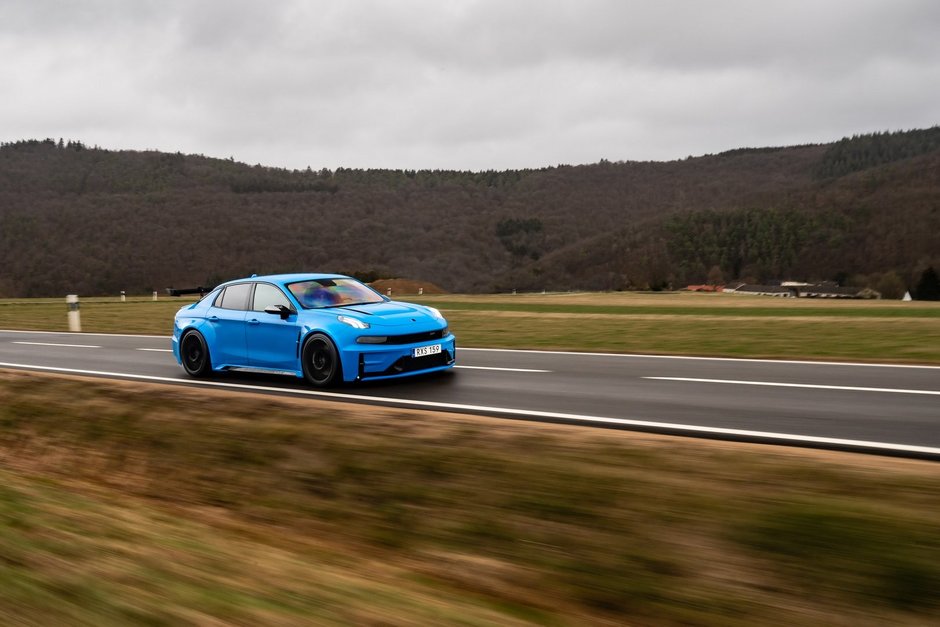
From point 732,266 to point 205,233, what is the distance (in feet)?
262

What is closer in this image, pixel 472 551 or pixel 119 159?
pixel 472 551

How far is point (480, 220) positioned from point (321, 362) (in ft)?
456

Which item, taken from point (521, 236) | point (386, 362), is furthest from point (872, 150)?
point (386, 362)

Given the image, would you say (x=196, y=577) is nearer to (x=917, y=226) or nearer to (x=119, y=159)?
(x=917, y=226)

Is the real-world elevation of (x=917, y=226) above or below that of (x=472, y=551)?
above

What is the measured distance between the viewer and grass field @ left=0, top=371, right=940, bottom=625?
157 inches

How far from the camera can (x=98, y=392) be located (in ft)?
31.7

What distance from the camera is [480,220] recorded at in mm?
148125

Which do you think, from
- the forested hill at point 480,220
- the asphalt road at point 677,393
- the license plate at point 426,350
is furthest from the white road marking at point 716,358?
the forested hill at point 480,220

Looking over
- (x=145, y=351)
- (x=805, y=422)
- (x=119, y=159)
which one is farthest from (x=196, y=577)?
(x=119, y=159)

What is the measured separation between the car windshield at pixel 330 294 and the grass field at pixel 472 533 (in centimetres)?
343

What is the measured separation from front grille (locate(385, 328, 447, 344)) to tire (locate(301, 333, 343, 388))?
682 millimetres

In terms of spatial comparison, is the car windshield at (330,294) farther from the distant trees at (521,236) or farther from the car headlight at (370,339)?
the distant trees at (521,236)

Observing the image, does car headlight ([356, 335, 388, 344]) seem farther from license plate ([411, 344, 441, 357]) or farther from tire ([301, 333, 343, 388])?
license plate ([411, 344, 441, 357])
